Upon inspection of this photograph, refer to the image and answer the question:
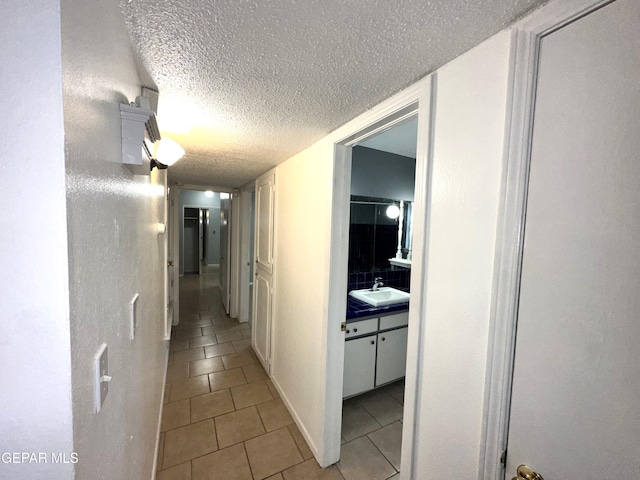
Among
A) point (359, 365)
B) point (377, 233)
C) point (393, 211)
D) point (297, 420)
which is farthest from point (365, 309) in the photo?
point (393, 211)

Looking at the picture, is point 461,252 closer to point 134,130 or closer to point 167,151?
point 134,130

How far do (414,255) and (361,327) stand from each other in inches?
52.5

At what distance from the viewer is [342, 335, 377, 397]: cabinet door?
2.15 m

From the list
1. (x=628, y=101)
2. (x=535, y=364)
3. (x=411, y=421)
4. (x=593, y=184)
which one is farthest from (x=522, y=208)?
(x=411, y=421)

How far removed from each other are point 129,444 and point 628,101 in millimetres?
1683

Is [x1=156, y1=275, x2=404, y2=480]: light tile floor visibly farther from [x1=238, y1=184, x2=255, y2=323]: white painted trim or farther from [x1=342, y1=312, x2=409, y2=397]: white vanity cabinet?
[x1=238, y1=184, x2=255, y2=323]: white painted trim

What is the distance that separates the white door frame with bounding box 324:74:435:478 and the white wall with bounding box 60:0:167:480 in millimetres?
956

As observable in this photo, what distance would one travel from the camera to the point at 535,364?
0.68m

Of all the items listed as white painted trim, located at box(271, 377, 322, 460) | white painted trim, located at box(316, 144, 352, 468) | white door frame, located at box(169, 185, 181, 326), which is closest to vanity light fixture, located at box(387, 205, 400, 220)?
white painted trim, located at box(316, 144, 352, 468)

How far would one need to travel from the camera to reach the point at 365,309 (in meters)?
2.21

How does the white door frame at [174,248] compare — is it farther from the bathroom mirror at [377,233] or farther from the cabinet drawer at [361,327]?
the cabinet drawer at [361,327]

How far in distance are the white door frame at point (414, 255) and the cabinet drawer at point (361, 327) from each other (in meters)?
0.39

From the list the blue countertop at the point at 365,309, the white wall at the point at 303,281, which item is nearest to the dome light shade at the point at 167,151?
the white wall at the point at 303,281

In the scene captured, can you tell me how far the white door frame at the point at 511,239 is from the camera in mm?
675
